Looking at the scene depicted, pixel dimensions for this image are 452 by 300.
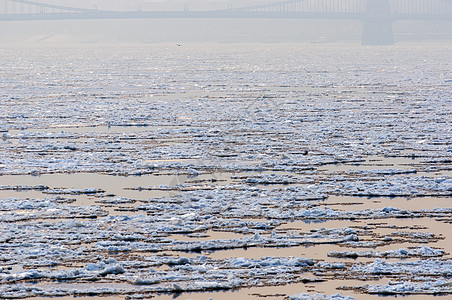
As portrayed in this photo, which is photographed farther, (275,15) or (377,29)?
(377,29)

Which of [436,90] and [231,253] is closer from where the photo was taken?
[231,253]

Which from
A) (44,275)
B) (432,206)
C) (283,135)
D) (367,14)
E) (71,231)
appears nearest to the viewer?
(44,275)

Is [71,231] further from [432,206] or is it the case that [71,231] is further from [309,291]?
[432,206]

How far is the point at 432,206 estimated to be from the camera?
9.15 meters

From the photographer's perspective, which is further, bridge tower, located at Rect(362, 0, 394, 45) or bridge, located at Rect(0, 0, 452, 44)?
bridge tower, located at Rect(362, 0, 394, 45)

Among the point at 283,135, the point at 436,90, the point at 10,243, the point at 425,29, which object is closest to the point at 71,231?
the point at 10,243

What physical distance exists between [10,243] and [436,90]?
2051 centimetres

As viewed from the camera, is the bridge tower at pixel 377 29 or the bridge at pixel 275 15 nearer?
the bridge at pixel 275 15

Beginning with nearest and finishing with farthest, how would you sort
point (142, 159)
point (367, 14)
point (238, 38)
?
point (142, 159), point (367, 14), point (238, 38)

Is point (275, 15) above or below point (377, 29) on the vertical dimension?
above

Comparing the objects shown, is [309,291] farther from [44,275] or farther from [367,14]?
[367,14]

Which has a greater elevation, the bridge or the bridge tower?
the bridge

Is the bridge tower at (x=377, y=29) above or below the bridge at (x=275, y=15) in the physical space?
below

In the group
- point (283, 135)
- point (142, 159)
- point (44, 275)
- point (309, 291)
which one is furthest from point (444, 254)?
point (283, 135)
